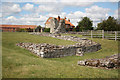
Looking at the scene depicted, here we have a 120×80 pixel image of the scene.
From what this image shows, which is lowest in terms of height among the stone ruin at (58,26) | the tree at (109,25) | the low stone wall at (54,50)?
the low stone wall at (54,50)

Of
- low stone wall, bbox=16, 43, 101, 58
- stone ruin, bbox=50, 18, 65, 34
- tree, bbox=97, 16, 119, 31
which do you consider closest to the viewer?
low stone wall, bbox=16, 43, 101, 58

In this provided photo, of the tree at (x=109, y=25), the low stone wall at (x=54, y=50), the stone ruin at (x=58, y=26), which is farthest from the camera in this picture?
the tree at (x=109, y=25)

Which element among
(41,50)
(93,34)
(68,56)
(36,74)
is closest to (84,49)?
(68,56)

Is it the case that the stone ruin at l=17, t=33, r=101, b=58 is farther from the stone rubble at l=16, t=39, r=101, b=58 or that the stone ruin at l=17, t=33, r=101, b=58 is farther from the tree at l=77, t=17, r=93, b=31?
the tree at l=77, t=17, r=93, b=31

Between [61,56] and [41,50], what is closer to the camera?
[41,50]

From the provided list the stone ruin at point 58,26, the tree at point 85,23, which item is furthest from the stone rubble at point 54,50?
the tree at point 85,23

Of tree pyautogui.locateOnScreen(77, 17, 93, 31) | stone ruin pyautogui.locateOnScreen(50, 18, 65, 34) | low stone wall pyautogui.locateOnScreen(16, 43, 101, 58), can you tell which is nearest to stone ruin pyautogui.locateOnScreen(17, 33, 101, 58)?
low stone wall pyautogui.locateOnScreen(16, 43, 101, 58)

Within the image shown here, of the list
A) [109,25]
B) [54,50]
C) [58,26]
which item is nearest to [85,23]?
[109,25]

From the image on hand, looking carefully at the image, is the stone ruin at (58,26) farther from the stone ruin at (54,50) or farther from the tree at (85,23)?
the tree at (85,23)

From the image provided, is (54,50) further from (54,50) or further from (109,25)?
(109,25)

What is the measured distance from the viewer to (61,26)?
124ft

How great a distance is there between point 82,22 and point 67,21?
9.08m

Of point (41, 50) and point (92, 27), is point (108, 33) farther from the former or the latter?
point (92, 27)

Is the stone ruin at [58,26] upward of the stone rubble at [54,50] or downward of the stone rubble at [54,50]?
upward
